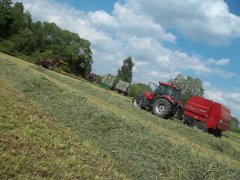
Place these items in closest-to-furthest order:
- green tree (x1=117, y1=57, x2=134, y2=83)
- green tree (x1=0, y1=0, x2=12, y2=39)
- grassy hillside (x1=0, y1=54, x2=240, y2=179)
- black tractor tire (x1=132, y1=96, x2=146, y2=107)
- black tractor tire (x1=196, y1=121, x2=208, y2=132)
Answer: grassy hillside (x1=0, y1=54, x2=240, y2=179)
black tractor tire (x1=196, y1=121, x2=208, y2=132)
black tractor tire (x1=132, y1=96, x2=146, y2=107)
green tree (x1=0, y1=0, x2=12, y2=39)
green tree (x1=117, y1=57, x2=134, y2=83)

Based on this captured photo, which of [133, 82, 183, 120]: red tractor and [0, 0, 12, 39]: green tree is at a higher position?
[0, 0, 12, 39]: green tree

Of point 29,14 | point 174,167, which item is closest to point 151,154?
point 174,167

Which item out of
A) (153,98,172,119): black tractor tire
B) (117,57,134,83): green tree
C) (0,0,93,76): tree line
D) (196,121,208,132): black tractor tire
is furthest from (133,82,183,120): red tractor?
(117,57,134,83): green tree

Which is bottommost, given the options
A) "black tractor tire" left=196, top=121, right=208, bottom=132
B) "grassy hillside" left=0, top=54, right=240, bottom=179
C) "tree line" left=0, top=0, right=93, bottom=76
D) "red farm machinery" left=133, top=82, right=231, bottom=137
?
"grassy hillside" left=0, top=54, right=240, bottom=179

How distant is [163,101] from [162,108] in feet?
1.28

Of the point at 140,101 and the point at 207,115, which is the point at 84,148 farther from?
the point at 140,101

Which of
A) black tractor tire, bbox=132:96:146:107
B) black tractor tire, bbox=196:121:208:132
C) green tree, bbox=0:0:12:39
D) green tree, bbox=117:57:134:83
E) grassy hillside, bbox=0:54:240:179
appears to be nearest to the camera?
grassy hillside, bbox=0:54:240:179

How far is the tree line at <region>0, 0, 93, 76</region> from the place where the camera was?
4426 centimetres

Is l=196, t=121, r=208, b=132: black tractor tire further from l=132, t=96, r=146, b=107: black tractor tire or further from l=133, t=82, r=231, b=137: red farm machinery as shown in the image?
l=132, t=96, r=146, b=107: black tractor tire

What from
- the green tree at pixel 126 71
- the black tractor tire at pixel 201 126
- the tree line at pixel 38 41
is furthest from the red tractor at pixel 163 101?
the green tree at pixel 126 71

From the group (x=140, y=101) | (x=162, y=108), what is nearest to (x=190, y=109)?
(x=162, y=108)

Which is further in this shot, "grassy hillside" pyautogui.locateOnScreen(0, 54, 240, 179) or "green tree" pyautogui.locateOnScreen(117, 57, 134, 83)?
"green tree" pyautogui.locateOnScreen(117, 57, 134, 83)

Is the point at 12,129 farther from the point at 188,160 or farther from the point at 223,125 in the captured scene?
the point at 223,125

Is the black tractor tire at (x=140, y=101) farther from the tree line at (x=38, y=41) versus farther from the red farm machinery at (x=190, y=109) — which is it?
the tree line at (x=38, y=41)
